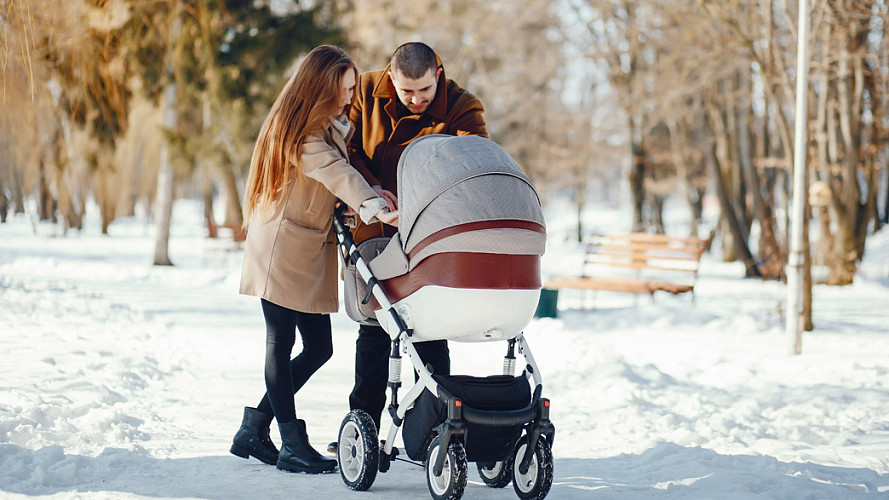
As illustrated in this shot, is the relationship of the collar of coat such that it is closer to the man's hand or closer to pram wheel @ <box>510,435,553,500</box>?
the man's hand

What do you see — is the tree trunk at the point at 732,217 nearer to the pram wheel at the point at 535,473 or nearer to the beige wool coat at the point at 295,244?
the beige wool coat at the point at 295,244

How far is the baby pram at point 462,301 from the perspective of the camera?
3.75m

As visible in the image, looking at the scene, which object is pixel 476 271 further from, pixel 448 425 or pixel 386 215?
pixel 448 425

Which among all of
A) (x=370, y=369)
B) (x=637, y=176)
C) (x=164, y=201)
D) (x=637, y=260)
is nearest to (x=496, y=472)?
(x=370, y=369)

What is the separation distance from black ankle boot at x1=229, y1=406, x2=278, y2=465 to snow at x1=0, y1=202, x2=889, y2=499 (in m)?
0.07

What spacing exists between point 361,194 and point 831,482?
264 cm

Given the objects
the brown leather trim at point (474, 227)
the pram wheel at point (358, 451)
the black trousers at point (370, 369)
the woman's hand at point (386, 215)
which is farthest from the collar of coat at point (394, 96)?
the pram wheel at point (358, 451)

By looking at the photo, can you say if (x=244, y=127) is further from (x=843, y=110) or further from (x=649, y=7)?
(x=843, y=110)

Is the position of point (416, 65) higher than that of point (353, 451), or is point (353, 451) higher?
point (416, 65)

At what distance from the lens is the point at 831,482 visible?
429 cm

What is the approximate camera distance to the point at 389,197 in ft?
13.7

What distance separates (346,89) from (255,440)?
180 centimetres

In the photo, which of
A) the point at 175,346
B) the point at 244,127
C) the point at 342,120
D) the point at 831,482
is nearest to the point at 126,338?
the point at 175,346

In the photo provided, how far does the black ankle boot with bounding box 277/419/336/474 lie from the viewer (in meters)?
4.30
